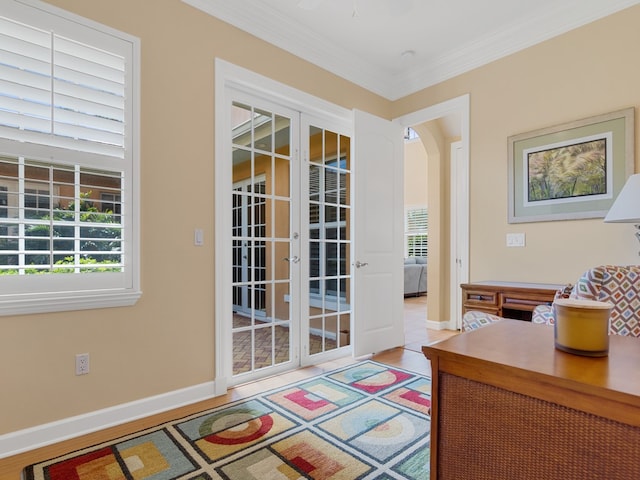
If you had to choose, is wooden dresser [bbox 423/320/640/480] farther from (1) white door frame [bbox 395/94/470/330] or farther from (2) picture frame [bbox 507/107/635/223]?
(1) white door frame [bbox 395/94/470/330]

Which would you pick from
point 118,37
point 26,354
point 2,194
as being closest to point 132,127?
point 118,37

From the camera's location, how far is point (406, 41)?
3111 millimetres

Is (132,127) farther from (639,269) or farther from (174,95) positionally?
(639,269)

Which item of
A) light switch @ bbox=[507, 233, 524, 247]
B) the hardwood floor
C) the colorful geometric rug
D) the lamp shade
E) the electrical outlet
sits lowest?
the hardwood floor

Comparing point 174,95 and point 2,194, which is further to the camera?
point 174,95

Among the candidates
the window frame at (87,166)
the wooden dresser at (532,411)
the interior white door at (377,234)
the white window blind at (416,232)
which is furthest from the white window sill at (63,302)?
the white window blind at (416,232)

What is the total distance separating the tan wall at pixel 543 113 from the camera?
2.46m

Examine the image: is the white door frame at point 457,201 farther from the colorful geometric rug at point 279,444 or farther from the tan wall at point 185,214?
the colorful geometric rug at point 279,444

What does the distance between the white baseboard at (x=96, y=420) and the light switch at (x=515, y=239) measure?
2.57 metres

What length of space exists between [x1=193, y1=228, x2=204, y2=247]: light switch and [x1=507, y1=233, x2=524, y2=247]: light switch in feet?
8.01

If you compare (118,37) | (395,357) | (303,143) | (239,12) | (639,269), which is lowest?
(395,357)

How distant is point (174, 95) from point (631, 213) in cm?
275

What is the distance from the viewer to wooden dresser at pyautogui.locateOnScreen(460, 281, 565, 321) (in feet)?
8.07

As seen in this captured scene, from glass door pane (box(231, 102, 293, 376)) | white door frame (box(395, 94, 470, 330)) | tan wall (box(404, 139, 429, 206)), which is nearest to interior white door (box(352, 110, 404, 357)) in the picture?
white door frame (box(395, 94, 470, 330))
